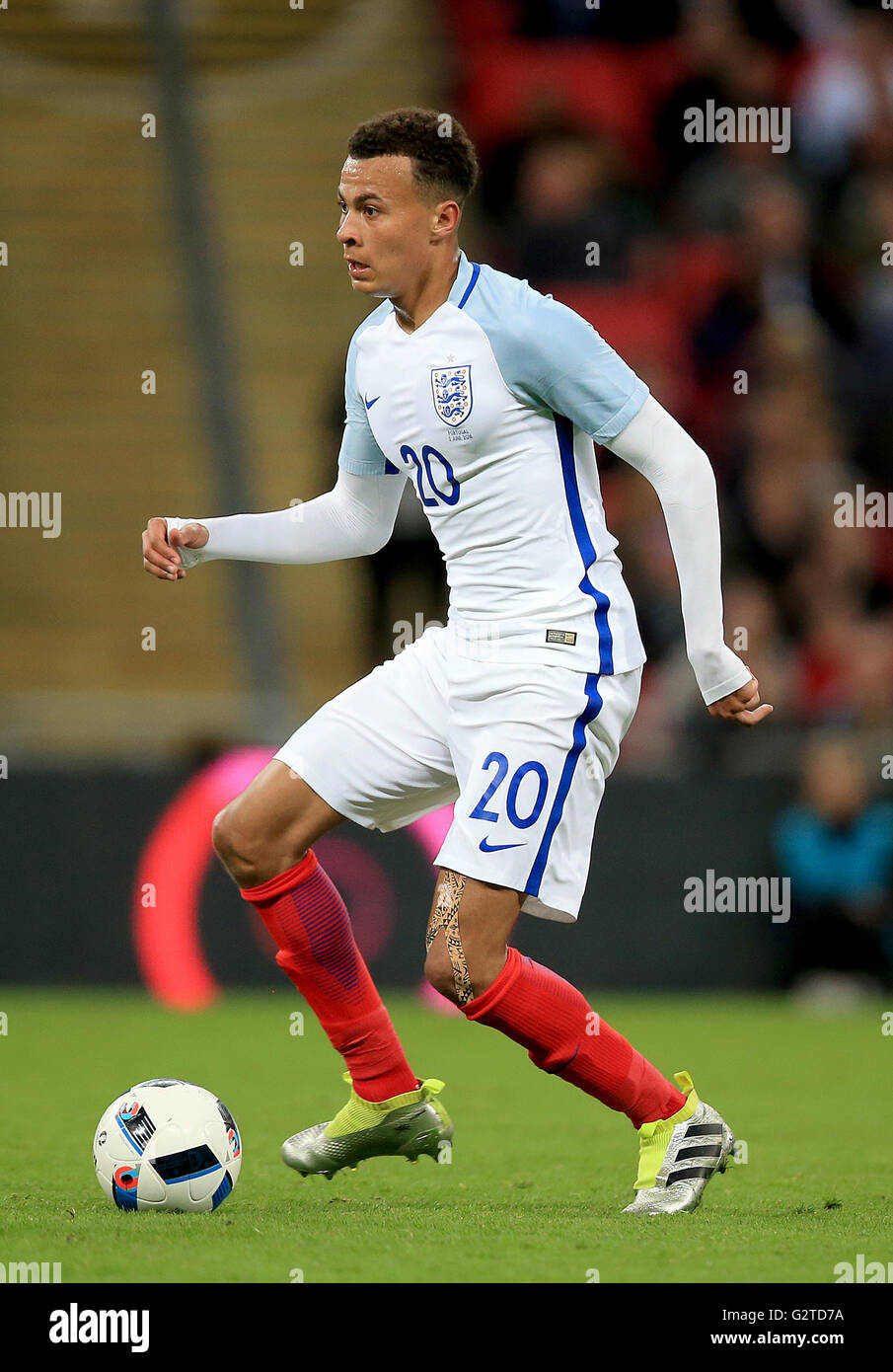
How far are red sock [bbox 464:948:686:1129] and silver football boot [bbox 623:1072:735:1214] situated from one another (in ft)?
0.13

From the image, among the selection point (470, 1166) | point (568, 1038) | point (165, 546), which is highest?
point (165, 546)

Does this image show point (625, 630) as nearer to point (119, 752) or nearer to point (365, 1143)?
point (365, 1143)

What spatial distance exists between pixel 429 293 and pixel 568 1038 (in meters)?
1.75

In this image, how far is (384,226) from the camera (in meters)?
4.58

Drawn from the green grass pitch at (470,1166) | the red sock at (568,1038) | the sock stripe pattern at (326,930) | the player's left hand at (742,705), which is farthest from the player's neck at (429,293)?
the green grass pitch at (470,1166)

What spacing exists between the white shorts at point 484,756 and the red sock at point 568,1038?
0.17 meters

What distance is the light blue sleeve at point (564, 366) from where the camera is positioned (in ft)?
14.5

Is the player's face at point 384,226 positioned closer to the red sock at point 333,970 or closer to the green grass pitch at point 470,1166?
the red sock at point 333,970

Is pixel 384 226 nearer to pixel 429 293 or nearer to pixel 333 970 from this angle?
pixel 429 293

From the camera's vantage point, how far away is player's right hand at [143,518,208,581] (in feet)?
15.4

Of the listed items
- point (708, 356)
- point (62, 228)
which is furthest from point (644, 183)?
point (62, 228)

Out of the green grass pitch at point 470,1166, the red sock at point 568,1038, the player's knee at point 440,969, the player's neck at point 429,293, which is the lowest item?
the green grass pitch at point 470,1166

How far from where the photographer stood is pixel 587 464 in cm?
470

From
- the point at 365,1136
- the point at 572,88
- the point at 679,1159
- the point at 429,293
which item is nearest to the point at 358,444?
the point at 429,293
